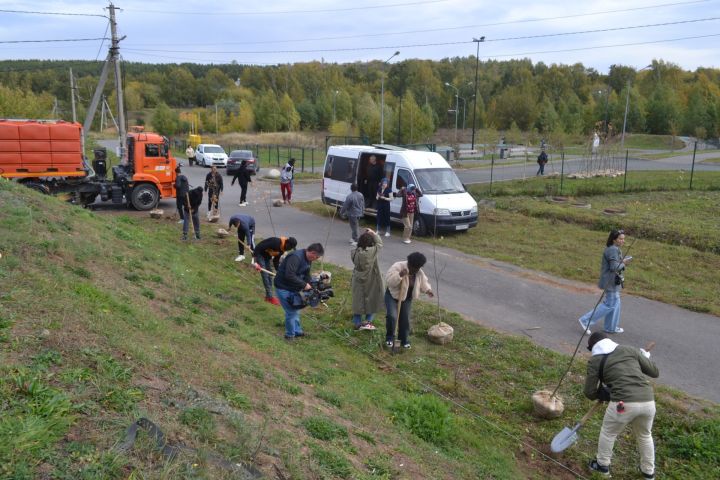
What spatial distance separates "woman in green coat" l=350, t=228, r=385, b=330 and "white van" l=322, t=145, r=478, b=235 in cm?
632

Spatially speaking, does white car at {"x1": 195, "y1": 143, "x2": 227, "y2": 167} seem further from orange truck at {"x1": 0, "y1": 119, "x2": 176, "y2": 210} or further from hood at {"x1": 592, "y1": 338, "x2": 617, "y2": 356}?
hood at {"x1": 592, "y1": 338, "x2": 617, "y2": 356}

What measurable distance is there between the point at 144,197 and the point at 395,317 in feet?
44.5

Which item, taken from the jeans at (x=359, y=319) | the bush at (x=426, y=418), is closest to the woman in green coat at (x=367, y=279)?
the jeans at (x=359, y=319)

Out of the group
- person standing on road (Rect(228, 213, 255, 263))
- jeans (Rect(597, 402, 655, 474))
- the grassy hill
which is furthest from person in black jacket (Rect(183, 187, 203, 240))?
jeans (Rect(597, 402, 655, 474))

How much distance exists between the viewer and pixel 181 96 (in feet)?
359

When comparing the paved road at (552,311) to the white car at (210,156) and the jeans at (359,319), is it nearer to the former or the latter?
the jeans at (359,319)

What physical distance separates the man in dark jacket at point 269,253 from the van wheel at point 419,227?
692 centimetres

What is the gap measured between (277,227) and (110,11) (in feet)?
50.9

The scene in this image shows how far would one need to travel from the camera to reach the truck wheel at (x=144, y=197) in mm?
18750

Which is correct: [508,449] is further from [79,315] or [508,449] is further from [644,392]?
[79,315]

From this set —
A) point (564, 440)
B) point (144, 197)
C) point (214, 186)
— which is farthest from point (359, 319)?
point (144, 197)

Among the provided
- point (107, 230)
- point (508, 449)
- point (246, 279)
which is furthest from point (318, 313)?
point (107, 230)

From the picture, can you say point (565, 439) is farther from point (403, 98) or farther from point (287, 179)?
point (403, 98)

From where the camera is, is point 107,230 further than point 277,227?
No
